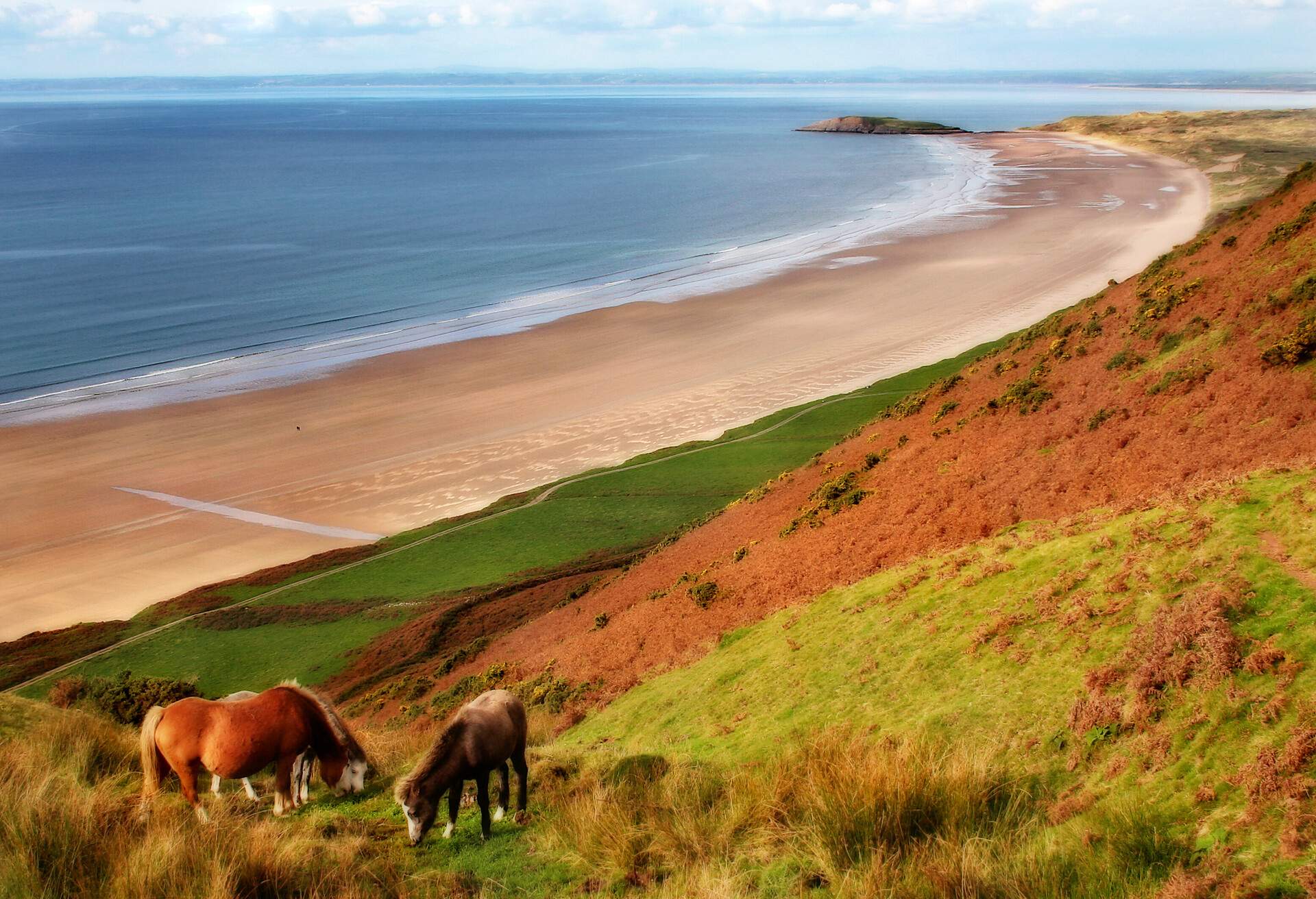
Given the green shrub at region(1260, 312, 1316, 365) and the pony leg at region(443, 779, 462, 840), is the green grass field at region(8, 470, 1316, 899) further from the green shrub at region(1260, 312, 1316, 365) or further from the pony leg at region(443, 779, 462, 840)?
the green shrub at region(1260, 312, 1316, 365)

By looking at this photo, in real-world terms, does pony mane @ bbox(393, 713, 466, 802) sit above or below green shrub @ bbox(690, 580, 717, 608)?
above

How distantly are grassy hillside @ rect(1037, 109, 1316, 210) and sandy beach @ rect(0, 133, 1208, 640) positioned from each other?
28.6m

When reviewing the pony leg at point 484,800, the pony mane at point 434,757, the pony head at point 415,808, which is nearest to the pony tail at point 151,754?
the pony mane at point 434,757

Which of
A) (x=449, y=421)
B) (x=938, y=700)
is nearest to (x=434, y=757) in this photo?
(x=938, y=700)

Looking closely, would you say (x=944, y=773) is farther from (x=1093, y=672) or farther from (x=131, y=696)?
(x=131, y=696)

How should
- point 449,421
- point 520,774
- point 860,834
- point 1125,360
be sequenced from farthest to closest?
point 449,421 < point 1125,360 < point 520,774 < point 860,834

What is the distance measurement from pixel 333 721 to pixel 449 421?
34781 mm

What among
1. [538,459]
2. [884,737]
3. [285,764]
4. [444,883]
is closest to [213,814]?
[285,764]

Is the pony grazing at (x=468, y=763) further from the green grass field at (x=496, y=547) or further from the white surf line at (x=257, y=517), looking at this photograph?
the white surf line at (x=257, y=517)

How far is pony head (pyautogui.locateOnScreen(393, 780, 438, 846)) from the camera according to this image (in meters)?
7.84

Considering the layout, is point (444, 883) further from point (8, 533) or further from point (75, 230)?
point (75, 230)

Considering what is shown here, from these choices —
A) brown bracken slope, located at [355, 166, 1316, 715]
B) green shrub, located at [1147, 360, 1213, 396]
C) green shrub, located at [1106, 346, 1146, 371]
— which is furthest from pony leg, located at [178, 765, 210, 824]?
green shrub, located at [1106, 346, 1146, 371]

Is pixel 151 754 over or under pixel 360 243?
under

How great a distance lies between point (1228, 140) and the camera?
122562mm
